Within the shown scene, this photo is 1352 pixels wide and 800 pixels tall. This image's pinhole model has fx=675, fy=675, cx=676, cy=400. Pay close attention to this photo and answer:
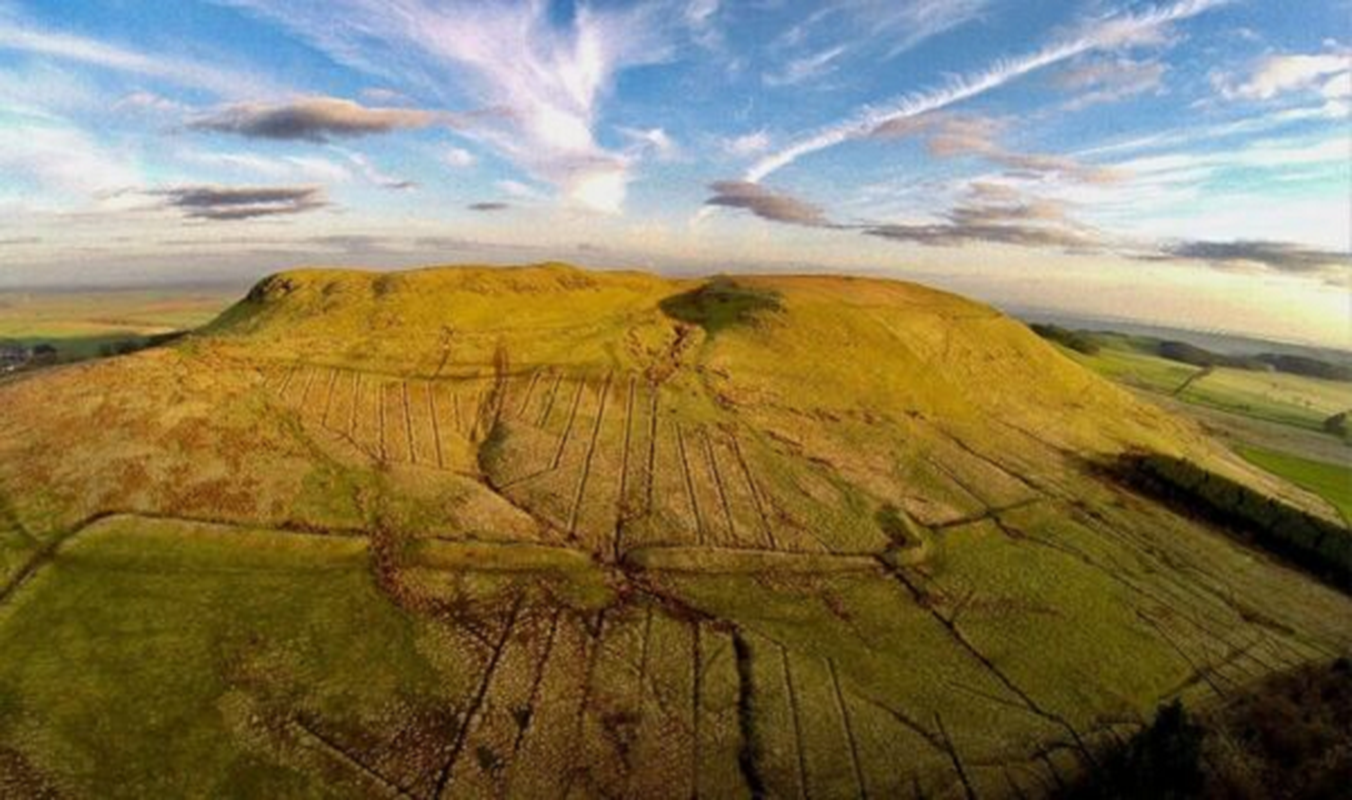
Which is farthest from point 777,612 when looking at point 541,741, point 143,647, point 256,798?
point 143,647

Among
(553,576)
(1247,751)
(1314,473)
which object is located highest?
(553,576)

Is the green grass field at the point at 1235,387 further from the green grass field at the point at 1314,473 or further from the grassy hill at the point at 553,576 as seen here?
the grassy hill at the point at 553,576

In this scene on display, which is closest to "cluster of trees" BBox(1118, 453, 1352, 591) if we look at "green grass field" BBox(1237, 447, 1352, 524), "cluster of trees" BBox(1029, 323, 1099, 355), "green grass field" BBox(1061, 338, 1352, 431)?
"green grass field" BBox(1237, 447, 1352, 524)

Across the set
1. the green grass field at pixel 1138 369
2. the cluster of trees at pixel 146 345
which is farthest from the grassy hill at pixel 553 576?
the green grass field at pixel 1138 369

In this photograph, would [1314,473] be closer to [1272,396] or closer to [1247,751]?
[1247,751]

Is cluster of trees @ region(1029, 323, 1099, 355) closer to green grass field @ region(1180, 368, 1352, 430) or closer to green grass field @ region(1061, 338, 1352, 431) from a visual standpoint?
green grass field @ region(1061, 338, 1352, 431)

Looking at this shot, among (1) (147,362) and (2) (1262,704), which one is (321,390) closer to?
(1) (147,362)

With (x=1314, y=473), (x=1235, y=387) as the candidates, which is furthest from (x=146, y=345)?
(x=1235, y=387)
